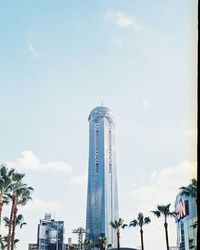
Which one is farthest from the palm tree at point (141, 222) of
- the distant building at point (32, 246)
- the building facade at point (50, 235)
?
the distant building at point (32, 246)

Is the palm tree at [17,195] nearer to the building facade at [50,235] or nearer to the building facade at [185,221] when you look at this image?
the building facade at [185,221]

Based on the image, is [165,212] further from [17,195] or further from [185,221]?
[185,221]

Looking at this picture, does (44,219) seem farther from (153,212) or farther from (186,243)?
(153,212)

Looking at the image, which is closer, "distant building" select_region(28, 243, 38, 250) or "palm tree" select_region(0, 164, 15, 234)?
"palm tree" select_region(0, 164, 15, 234)

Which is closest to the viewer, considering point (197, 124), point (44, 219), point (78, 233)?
point (197, 124)

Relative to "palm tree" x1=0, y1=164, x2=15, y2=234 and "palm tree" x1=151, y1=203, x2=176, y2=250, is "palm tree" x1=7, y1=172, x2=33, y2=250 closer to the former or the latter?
"palm tree" x1=0, y1=164, x2=15, y2=234

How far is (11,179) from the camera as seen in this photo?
174 ft

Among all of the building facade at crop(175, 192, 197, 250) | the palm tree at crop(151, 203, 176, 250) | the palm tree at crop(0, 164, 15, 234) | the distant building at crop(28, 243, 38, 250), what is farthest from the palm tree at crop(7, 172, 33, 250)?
the distant building at crop(28, 243, 38, 250)

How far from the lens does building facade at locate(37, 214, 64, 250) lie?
166250 mm

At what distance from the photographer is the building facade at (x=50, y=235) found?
166250mm

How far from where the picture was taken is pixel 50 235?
560 feet

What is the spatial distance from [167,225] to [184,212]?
154 feet

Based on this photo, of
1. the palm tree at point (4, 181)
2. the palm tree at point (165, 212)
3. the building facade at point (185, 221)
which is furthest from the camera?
the building facade at point (185, 221)

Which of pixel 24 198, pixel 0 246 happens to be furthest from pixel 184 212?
pixel 24 198
